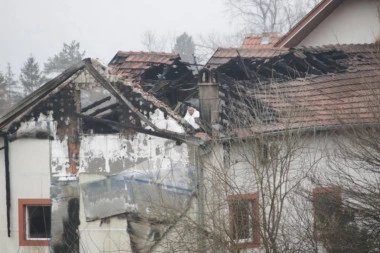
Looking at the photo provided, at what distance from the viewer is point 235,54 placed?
14.5m

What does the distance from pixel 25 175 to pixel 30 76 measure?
4475 cm

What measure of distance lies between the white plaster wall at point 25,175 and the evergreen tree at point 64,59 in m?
45.8

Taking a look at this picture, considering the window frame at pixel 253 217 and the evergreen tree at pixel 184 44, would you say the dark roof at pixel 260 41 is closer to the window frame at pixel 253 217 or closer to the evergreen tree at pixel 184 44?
the window frame at pixel 253 217

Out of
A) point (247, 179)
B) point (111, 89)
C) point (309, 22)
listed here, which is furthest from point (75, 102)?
point (309, 22)

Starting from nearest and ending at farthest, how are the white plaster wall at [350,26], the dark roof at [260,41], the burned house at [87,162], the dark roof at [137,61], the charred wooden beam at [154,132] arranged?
1. the charred wooden beam at [154,132]
2. the burned house at [87,162]
3. the dark roof at [137,61]
4. the white plaster wall at [350,26]
5. the dark roof at [260,41]

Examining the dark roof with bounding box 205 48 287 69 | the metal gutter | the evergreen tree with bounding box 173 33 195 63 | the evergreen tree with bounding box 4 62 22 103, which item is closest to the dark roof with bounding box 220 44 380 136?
the dark roof with bounding box 205 48 287 69

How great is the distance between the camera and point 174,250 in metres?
9.66

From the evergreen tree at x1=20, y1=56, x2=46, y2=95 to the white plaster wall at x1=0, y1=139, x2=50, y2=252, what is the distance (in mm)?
44121

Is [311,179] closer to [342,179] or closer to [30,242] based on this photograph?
[342,179]

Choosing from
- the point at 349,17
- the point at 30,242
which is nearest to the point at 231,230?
the point at 30,242

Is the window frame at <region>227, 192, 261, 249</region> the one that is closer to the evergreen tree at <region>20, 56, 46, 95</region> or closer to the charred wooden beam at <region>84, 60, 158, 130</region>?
the charred wooden beam at <region>84, 60, 158, 130</region>

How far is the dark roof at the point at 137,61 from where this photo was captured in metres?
14.2

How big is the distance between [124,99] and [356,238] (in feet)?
17.9

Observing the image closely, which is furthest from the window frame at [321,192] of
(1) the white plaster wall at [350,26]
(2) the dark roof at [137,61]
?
A: (1) the white plaster wall at [350,26]
